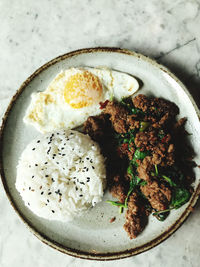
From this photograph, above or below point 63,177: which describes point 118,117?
above

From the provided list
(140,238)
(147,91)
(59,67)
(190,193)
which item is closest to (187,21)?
(147,91)

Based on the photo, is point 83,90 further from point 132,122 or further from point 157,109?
point 157,109

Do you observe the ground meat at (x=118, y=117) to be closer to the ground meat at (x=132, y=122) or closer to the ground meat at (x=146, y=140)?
the ground meat at (x=132, y=122)

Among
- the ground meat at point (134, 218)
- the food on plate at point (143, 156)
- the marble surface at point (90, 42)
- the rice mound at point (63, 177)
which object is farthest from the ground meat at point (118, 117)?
the marble surface at point (90, 42)

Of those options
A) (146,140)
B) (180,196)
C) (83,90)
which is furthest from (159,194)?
(83,90)

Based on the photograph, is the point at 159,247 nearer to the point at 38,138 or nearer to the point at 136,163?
the point at 136,163
